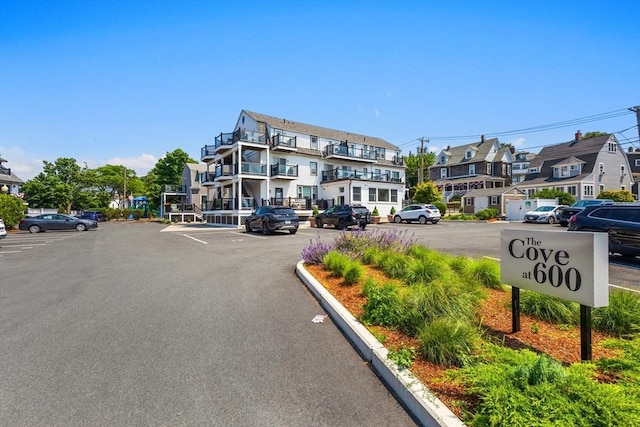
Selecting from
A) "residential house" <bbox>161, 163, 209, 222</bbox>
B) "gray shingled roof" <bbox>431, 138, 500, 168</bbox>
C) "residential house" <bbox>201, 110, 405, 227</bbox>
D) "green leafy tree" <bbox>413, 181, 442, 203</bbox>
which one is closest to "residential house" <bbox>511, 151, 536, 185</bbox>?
"gray shingled roof" <bbox>431, 138, 500, 168</bbox>

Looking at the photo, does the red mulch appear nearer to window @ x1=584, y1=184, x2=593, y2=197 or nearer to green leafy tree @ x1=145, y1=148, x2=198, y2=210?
window @ x1=584, y1=184, x2=593, y2=197

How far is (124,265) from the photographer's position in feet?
32.6

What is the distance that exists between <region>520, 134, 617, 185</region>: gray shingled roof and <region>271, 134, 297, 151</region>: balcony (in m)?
37.9

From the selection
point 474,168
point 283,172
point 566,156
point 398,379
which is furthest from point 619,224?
point 474,168

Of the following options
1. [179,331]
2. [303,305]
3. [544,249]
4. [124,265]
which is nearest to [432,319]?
[544,249]

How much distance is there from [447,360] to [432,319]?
77 centimetres

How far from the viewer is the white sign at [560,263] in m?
3.06

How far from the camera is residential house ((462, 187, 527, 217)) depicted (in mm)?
41250

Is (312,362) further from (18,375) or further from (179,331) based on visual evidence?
(18,375)

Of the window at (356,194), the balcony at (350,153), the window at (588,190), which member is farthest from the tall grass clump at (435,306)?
the window at (588,190)

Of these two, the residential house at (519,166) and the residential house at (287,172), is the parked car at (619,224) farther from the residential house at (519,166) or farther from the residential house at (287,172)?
the residential house at (519,166)

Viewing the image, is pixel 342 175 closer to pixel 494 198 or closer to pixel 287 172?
pixel 287 172

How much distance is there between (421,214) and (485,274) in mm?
24886

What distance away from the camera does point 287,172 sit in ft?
105
